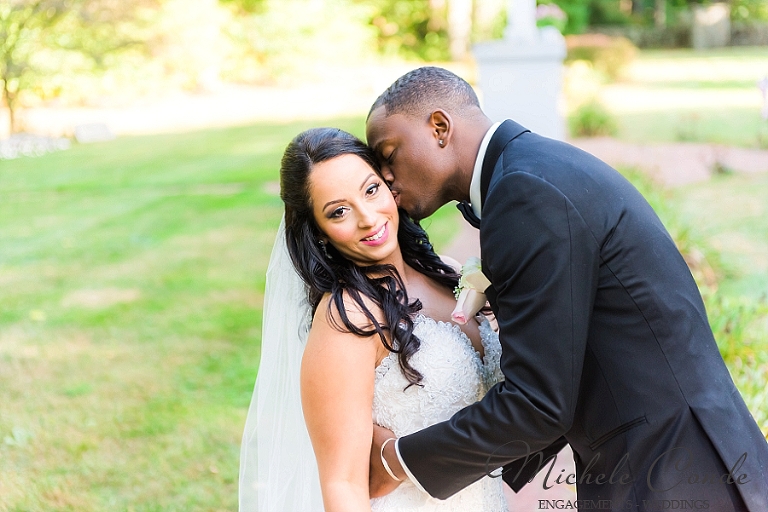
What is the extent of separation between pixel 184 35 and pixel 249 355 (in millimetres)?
20795

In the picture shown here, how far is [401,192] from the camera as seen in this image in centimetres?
237

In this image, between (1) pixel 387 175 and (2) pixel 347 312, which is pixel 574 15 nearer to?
(1) pixel 387 175

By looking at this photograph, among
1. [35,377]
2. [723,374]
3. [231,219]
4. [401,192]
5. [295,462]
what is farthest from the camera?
[231,219]

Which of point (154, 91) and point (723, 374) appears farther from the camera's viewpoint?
point (154, 91)

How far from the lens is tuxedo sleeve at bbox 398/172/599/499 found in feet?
6.05

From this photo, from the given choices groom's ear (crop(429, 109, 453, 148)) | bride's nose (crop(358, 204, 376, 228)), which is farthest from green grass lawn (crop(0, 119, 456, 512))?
groom's ear (crop(429, 109, 453, 148))

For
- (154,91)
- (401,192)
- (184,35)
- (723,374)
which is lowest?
(154,91)

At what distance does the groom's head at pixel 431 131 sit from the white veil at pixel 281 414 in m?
0.65

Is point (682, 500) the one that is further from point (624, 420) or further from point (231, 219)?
point (231, 219)

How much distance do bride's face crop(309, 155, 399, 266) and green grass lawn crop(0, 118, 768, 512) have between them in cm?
222

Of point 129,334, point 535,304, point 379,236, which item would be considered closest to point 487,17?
point 129,334

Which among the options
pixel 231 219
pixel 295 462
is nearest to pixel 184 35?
pixel 231 219

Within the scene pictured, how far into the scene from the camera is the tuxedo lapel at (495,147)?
210cm

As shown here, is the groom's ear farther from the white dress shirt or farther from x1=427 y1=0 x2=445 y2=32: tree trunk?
x1=427 y1=0 x2=445 y2=32: tree trunk
